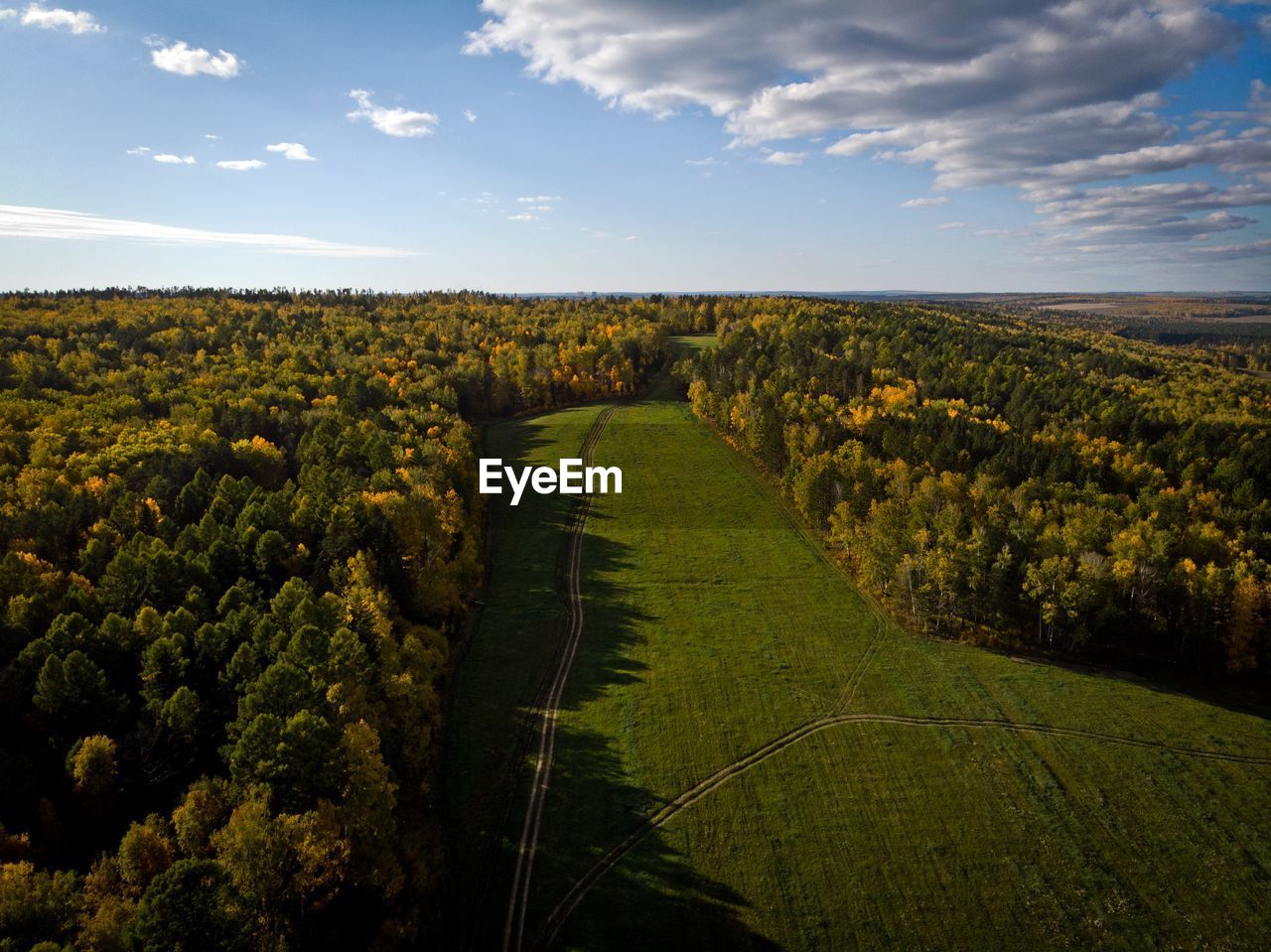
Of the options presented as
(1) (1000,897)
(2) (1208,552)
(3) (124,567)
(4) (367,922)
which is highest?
(3) (124,567)

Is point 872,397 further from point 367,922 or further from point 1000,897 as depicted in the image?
point 367,922

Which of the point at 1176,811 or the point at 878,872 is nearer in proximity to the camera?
the point at 878,872

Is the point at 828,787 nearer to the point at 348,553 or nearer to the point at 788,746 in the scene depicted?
the point at 788,746

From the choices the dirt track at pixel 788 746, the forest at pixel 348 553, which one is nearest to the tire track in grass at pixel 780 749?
the dirt track at pixel 788 746

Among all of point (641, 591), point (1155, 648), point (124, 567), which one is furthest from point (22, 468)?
point (1155, 648)

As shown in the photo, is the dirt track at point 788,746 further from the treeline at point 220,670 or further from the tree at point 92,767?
the tree at point 92,767

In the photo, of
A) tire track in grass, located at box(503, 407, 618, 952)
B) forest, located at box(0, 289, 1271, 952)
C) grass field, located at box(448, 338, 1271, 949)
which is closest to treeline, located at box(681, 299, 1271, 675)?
forest, located at box(0, 289, 1271, 952)
